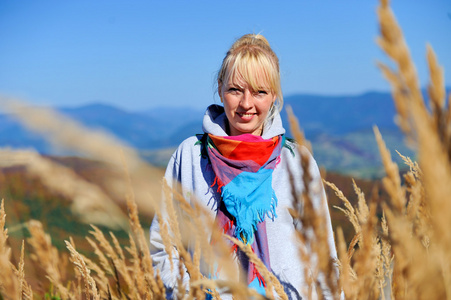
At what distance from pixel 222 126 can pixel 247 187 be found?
16.7 inches

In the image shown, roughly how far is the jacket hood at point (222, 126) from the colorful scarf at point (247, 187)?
0.04 metres

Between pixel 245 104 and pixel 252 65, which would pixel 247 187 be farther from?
pixel 252 65

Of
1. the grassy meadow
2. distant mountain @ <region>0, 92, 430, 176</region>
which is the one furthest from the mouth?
distant mountain @ <region>0, 92, 430, 176</region>

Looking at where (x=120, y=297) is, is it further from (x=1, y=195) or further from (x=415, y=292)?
(x=1, y=195)

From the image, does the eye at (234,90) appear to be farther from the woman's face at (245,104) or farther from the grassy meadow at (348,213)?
the grassy meadow at (348,213)

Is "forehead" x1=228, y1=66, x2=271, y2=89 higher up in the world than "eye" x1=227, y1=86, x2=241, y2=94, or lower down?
higher up

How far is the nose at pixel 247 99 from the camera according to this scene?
181 cm

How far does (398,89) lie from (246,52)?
5.09ft

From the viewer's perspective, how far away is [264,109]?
188 centimetres

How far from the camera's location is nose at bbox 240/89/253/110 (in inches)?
71.4

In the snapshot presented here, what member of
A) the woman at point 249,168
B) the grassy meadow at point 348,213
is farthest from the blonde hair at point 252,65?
the grassy meadow at point 348,213

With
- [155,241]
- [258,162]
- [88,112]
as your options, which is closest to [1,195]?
[155,241]

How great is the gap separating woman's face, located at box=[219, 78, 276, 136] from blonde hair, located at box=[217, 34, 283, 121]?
0.09 feet

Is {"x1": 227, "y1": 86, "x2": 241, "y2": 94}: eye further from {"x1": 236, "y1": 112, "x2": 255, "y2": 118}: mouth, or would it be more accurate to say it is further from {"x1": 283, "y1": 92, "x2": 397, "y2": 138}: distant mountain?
{"x1": 283, "y1": 92, "x2": 397, "y2": 138}: distant mountain
